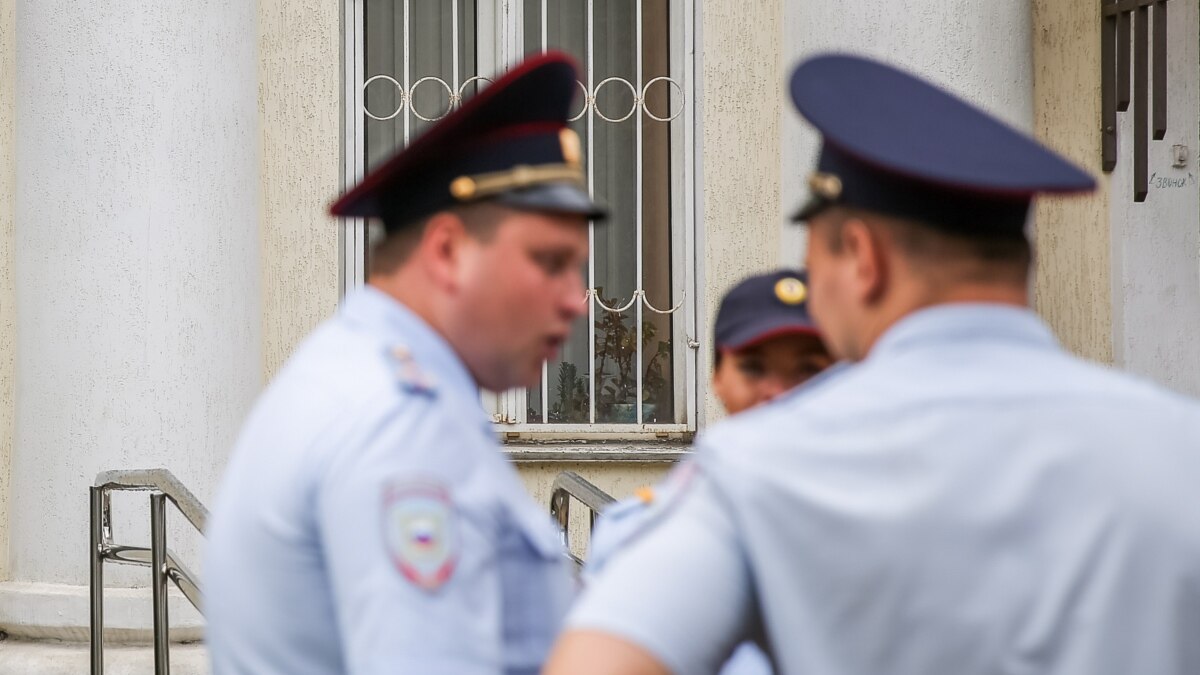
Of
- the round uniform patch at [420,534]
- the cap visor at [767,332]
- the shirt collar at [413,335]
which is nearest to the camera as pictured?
the round uniform patch at [420,534]

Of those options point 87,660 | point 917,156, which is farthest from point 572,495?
point 917,156

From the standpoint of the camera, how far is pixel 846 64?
60.6 inches

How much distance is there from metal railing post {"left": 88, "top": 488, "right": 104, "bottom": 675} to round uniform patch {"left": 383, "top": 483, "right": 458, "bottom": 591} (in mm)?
3525

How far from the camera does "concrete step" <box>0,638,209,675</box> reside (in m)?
5.62

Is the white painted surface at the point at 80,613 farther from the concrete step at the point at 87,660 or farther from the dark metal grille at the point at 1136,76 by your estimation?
the dark metal grille at the point at 1136,76

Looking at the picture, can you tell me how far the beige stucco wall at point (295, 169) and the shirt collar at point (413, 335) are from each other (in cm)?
453

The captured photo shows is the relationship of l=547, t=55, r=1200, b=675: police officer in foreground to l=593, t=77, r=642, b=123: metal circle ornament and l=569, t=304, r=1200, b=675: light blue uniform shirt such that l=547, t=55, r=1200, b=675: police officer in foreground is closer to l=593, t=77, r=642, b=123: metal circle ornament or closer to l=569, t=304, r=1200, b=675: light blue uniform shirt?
l=569, t=304, r=1200, b=675: light blue uniform shirt

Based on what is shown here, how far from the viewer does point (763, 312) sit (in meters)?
2.71

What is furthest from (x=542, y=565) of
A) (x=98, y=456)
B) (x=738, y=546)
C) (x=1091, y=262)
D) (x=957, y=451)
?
(x=1091, y=262)

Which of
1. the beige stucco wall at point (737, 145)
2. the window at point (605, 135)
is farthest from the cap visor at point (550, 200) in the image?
the window at point (605, 135)

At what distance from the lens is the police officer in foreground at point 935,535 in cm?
129

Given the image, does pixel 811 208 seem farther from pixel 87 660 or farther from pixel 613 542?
pixel 87 660

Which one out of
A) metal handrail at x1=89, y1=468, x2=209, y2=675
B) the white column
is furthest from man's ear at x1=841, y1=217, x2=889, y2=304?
the white column

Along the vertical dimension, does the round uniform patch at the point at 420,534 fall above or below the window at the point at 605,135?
below
